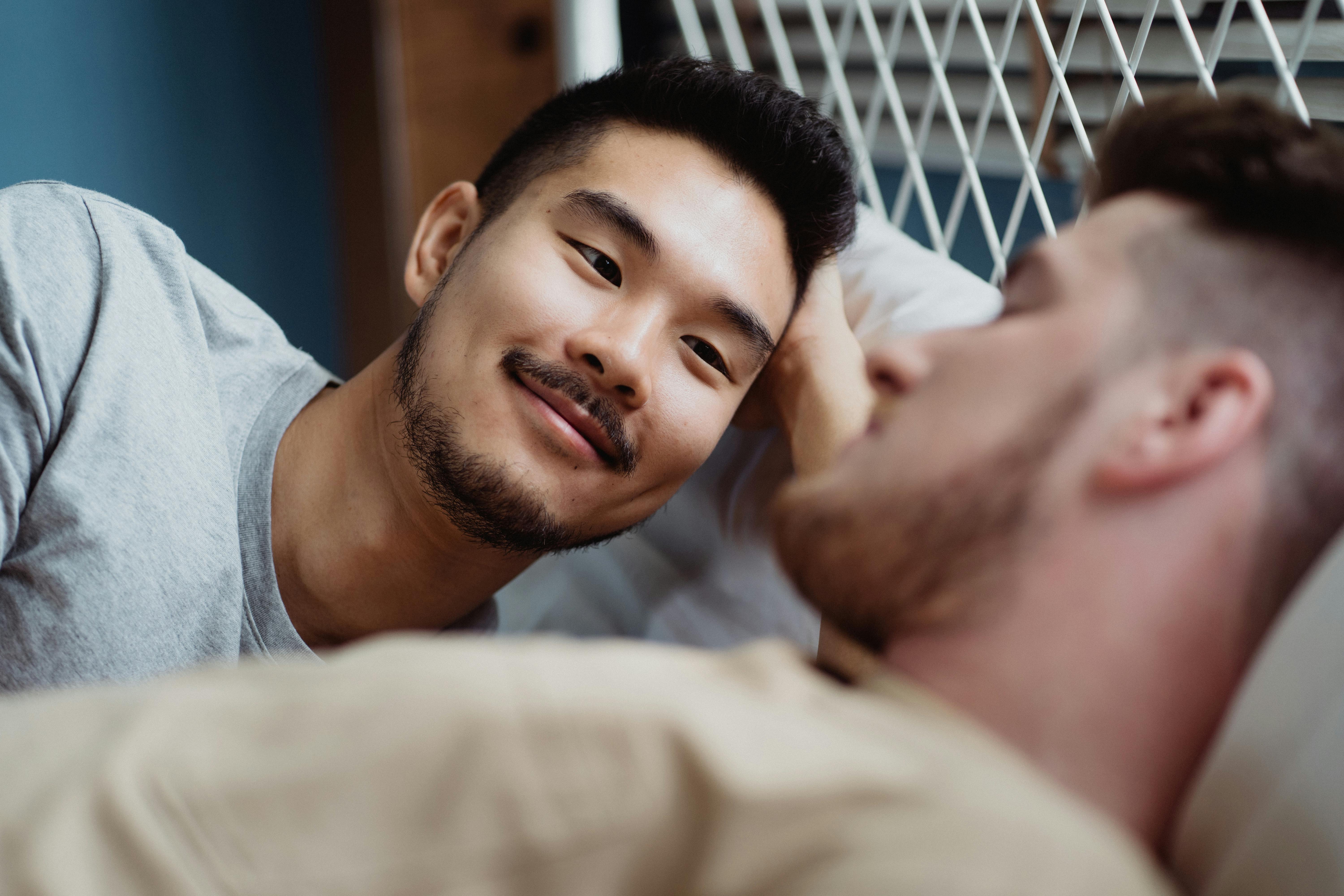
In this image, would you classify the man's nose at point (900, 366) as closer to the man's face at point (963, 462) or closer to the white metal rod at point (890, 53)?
the man's face at point (963, 462)

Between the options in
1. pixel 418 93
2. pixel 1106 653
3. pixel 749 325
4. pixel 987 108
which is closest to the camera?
pixel 1106 653

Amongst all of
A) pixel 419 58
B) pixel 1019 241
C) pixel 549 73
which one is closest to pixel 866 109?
pixel 1019 241

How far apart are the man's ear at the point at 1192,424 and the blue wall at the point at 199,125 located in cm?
196

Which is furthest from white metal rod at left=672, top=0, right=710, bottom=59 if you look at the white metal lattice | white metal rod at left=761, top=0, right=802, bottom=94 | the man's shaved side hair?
the man's shaved side hair

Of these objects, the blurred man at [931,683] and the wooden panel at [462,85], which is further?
the wooden panel at [462,85]

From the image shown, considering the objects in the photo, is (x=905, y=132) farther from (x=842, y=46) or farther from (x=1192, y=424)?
(x=1192, y=424)

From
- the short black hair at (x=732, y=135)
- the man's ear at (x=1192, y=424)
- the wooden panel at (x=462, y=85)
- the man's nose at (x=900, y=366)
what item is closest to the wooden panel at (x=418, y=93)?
the wooden panel at (x=462, y=85)

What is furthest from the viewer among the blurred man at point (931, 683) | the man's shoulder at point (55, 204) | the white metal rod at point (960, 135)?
the white metal rod at point (960, 135)

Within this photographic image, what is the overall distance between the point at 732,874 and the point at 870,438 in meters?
0.25

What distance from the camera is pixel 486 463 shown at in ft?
3.20

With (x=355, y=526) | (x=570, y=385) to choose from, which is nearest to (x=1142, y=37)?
(x=570, y=385)

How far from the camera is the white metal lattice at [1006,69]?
96 cm

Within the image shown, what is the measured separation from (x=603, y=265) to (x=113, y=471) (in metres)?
0.48

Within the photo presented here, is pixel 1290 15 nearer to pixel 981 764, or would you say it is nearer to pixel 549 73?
pixel 981 764
